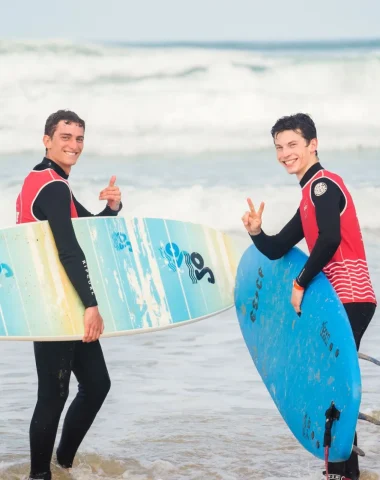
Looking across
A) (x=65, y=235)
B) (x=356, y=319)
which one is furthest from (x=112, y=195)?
(x=356, y=319)

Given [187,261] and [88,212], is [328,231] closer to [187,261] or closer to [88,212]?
[187,261]

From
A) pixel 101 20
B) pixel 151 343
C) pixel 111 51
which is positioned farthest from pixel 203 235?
pixel 101 20

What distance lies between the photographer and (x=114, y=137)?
1656cm

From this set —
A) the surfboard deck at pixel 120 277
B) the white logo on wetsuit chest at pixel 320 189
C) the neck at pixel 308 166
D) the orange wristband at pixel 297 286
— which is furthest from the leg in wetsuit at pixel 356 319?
the surfboard deck at pixel 120 277

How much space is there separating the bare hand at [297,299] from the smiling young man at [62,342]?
68cm

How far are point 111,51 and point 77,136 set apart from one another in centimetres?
1806

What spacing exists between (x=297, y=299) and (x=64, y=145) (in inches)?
39.7

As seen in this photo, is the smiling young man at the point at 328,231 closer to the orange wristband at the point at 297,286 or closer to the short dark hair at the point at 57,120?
the orange wristband at the point at 297,286

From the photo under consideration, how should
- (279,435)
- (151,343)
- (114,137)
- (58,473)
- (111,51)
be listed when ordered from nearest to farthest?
(58,473), (279,435), (151,343), (114,137), (111,51)

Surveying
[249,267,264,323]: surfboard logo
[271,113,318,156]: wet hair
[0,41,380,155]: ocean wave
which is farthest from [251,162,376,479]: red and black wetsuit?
[0,41,380,155]: ocean wave

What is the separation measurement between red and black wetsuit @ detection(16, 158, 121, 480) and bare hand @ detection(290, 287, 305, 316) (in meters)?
0.70

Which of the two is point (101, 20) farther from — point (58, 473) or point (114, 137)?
point (58, 473)

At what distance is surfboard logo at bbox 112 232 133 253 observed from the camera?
11.7 ft

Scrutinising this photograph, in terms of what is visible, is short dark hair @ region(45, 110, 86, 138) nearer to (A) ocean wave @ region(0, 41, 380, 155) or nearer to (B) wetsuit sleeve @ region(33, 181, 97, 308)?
(B) wetsuit sleeve @ region(33, 181, 97, 308)
